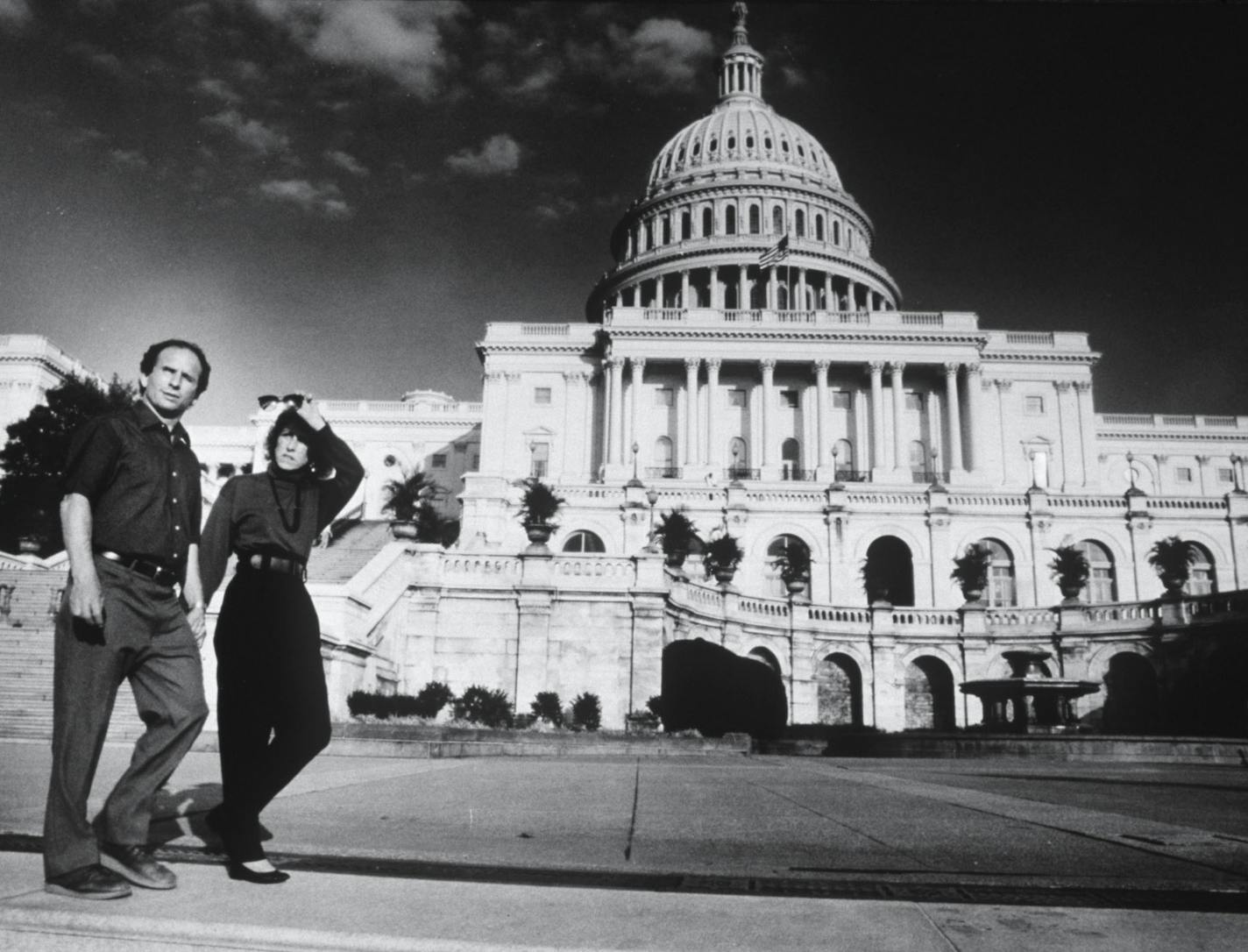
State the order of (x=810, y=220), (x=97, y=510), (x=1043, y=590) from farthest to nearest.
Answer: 1. (x=810, y=220)
2. (x=1043, y=590)
3. (x=97, y=510)

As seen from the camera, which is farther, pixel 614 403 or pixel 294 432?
pixel 614 403

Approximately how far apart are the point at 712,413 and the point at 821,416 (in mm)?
7448

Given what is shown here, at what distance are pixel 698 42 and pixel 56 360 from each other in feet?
49.4

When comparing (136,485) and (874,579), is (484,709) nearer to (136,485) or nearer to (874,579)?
(136,485)

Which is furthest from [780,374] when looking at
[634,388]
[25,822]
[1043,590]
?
[25,822]

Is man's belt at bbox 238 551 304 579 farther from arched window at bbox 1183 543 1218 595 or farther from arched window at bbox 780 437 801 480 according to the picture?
arched window at bbox 780 437 801 480

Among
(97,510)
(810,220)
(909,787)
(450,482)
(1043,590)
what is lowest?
(909,787)

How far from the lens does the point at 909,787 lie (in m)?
10.0

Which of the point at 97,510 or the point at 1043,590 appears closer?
the point at 97,510

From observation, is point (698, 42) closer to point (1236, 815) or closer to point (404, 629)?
point (1236, 815)

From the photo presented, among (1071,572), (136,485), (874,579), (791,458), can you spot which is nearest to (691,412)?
(791,458)

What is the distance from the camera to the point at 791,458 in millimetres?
67812

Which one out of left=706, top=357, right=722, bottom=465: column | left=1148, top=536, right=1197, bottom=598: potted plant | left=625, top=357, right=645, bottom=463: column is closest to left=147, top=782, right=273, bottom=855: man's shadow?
left=1148, top=536, right=1197, bottom=598: potted plant

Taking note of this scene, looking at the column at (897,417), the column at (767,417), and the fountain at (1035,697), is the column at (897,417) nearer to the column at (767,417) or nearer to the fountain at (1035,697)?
the column at (767,417)
